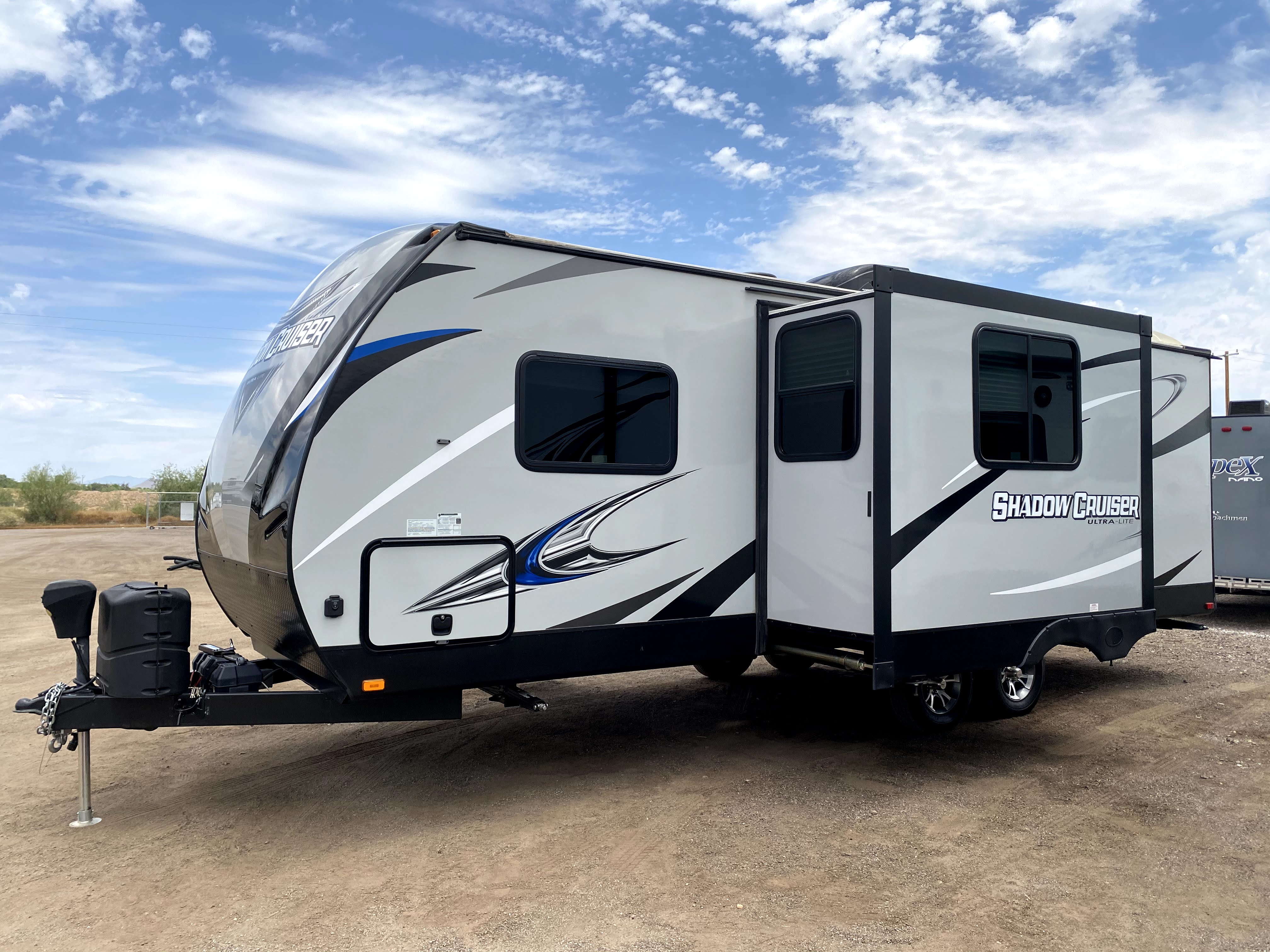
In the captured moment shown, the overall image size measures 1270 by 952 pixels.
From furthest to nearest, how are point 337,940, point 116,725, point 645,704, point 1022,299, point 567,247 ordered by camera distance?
1. point 645,704
2. point 1022,299
3. point 567,247
4. point 116,725
5. point 337,940

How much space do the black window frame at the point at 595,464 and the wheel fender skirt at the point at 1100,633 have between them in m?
2.88

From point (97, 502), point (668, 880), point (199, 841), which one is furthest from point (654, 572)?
point (97, 502)

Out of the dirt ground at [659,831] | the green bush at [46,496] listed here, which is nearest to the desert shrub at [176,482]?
the green bush at [46,496]

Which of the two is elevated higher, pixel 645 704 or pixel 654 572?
pixel 654 572

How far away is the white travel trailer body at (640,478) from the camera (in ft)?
15.7

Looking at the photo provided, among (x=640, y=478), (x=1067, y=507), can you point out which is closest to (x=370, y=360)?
(x=640, y=478)

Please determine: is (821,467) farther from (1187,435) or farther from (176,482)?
(176,482)

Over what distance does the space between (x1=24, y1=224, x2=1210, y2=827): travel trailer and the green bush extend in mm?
35752

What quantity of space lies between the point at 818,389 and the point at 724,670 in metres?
3.54

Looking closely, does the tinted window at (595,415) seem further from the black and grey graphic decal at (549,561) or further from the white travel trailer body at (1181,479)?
the white travel trailer body at (1181,479)

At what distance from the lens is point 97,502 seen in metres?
53.9

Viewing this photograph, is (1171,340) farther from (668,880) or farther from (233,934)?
(233,934)

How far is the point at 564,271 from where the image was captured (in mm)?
5406

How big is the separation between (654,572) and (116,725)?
2.96 meters
